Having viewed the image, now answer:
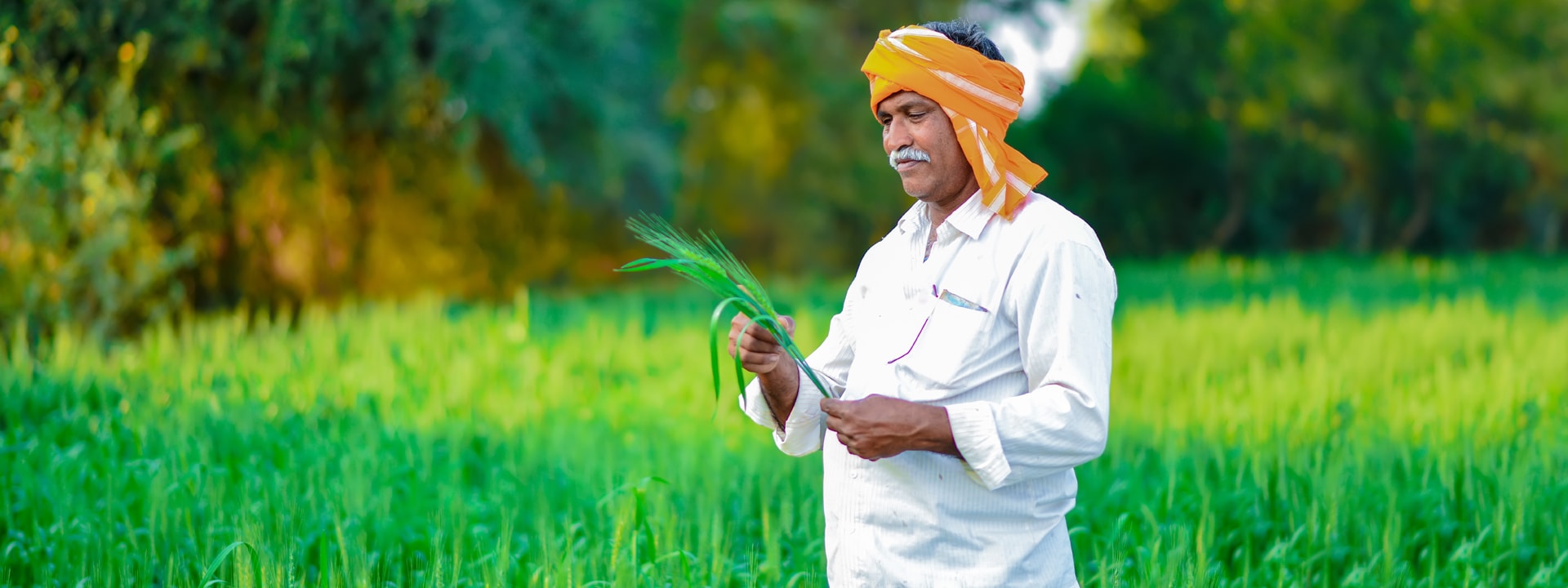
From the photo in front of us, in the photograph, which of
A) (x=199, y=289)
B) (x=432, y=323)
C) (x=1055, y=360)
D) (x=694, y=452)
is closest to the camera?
(x=1055, y=360)

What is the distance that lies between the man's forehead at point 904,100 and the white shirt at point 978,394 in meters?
0.21

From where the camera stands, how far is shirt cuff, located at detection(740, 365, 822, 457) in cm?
240

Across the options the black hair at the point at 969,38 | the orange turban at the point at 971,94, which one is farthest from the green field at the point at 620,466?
the black hair at the point at 969,38

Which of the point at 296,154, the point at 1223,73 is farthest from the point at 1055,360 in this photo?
the point at 1223,73

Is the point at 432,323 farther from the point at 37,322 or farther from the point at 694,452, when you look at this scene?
the point at 694,452

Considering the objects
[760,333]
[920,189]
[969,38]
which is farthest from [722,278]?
[969,38]

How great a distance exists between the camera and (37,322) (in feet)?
26.5

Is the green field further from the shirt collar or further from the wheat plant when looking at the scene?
the shirt collar

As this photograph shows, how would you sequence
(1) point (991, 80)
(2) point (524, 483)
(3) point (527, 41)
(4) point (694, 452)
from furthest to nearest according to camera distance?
1. (3) point (527, 41)
2. (4) point (694, 452)
3. (2) point (524, 483)
4. (1) point (991, 80)

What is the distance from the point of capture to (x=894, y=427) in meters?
2.07

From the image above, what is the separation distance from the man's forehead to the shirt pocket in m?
0.36

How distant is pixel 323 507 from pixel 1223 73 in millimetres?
24513

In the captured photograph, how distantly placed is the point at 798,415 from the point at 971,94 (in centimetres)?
69

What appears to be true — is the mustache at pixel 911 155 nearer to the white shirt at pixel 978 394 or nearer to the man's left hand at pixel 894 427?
the white shirt at pixel 978 394
